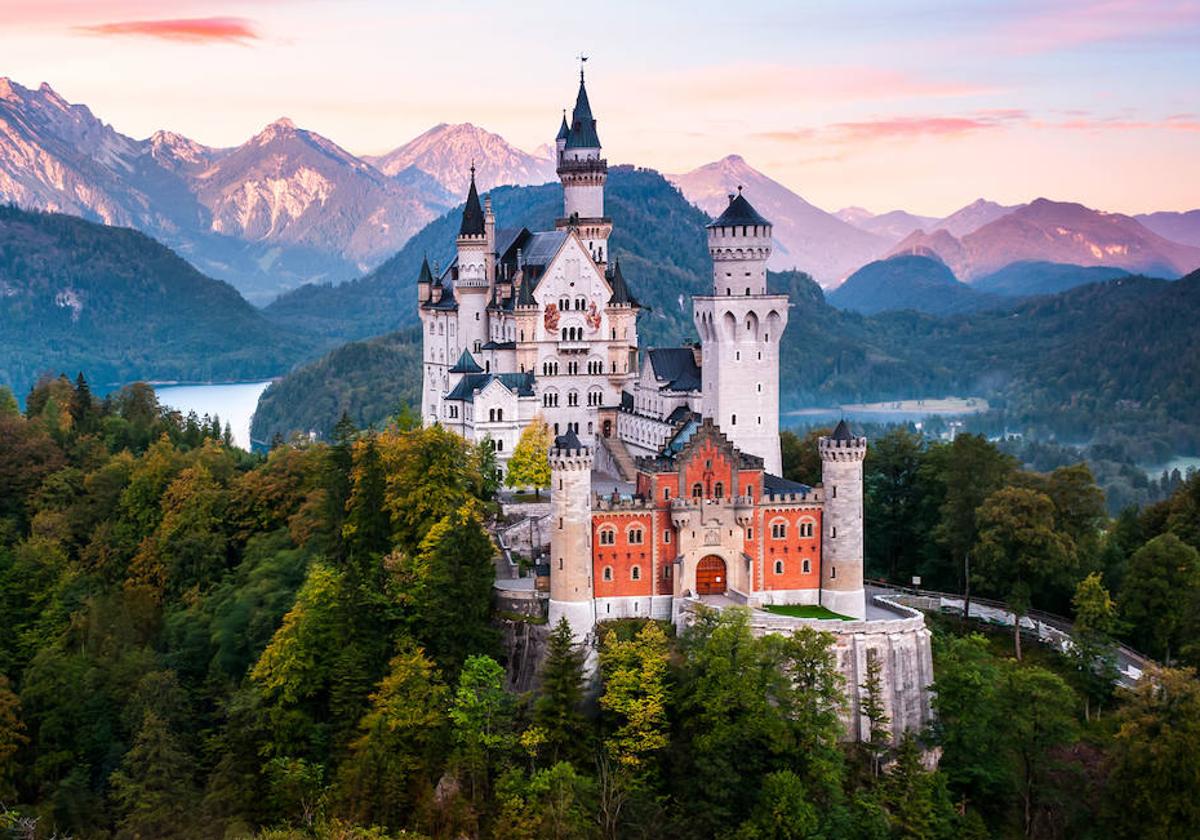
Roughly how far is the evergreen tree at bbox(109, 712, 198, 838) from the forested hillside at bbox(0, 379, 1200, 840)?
0.14m

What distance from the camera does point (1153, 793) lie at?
50.9m

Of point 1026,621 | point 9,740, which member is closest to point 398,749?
point 9,740

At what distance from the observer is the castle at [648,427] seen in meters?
58.2

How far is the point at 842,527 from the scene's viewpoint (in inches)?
2391

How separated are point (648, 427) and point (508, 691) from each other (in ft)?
80.0

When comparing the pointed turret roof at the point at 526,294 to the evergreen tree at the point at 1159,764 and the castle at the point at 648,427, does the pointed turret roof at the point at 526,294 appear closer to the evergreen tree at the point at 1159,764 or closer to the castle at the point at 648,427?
the castle at the point at 648,427

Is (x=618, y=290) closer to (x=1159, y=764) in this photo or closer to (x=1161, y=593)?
(x=1161, y=593)

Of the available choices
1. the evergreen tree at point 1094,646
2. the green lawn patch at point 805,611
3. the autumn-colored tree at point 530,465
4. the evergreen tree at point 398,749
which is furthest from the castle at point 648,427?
the evergreen tree at point 1094,646

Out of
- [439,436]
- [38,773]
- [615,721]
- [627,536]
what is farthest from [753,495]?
[38,773]

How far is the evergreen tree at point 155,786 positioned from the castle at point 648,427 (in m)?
16.4

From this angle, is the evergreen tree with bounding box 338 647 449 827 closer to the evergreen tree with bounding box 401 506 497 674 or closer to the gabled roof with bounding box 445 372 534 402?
the evergreen tree with bounding box 401 506 497 674

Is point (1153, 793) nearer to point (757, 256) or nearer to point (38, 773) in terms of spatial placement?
point (757, 256)

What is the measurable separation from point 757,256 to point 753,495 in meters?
16.7

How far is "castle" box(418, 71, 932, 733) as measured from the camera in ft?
191
